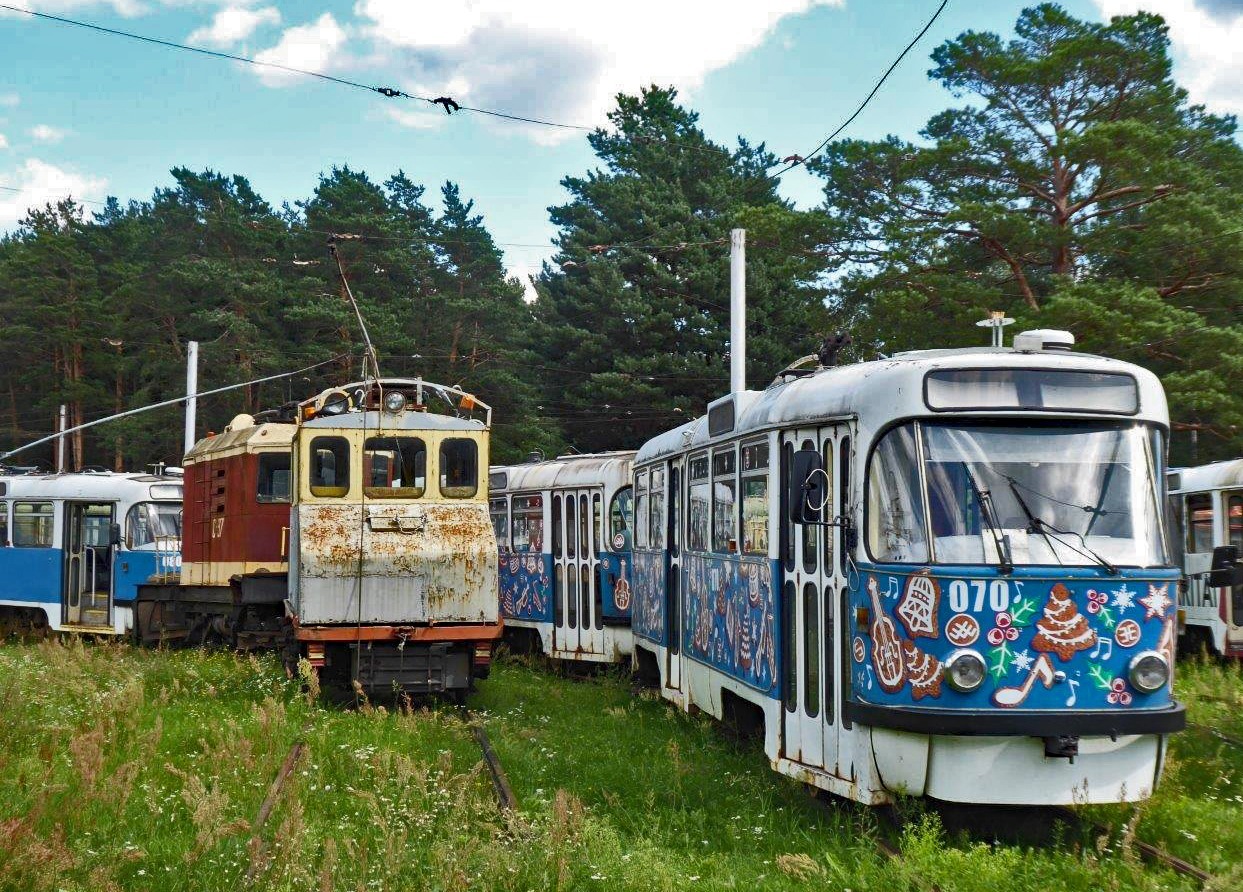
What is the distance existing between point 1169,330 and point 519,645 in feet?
42.3

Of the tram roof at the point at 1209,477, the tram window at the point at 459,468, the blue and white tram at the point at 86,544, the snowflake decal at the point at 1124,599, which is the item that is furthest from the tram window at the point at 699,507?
the blue and white tram at the point at 86,544

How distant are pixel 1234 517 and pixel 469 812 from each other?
1218 centimetres

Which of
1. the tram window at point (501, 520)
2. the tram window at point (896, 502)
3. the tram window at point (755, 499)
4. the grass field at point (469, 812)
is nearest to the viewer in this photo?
the grass field at point (469, 812)

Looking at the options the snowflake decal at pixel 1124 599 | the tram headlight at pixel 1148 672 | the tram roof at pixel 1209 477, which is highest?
the tram roof at pixel 1209 477

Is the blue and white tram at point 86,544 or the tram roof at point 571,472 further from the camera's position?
the blue and white tram at point 86,544

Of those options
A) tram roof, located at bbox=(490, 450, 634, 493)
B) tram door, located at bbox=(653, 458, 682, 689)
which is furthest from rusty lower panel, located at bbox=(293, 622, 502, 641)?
tram roof, located at bbox=(490, 450, 634, 493)

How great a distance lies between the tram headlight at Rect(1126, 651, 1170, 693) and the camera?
7.60 m

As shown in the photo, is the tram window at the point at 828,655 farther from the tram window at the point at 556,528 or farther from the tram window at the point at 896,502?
Result: the tram window at the point at 556,528

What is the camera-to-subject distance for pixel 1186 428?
86.1ft

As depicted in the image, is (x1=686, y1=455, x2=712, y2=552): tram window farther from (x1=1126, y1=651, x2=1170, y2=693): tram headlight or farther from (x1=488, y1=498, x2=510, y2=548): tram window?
(x1=488, y1=498, x2=510, y2=548): tram window

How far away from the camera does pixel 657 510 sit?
14133 mm

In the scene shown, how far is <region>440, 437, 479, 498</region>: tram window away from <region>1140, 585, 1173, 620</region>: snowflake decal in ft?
28.7

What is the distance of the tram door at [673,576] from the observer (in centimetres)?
1323

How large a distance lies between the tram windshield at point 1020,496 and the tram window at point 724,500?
3.03m
